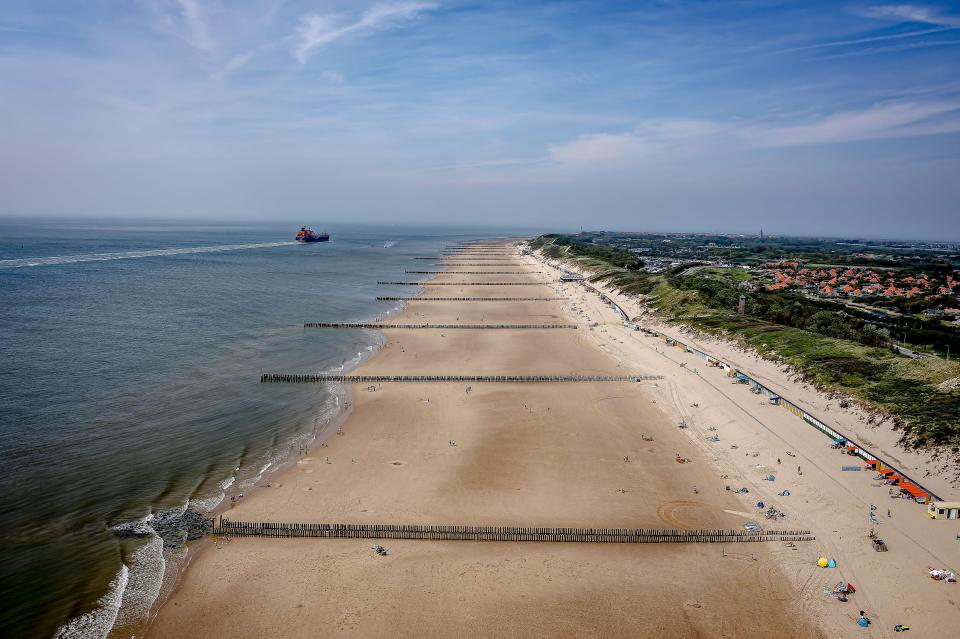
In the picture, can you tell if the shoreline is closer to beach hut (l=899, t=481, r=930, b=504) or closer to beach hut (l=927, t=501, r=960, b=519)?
beach hut (l=899, t=481, r=930, b=504)

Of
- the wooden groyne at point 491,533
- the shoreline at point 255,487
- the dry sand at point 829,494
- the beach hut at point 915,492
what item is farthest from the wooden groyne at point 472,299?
the beach hut at point 915,492

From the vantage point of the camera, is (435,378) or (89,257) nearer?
(435,378)

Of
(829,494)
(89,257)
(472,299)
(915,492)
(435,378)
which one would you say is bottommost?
(829,494)

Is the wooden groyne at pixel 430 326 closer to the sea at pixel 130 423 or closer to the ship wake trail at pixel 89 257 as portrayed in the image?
the sea at pixel 130 423

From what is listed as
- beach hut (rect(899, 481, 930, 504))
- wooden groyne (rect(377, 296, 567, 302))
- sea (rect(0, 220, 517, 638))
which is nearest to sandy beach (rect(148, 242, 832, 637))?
sea (rect(0, 220, 517, 638))

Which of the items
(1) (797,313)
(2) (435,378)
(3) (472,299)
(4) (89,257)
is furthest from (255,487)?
(4) (89,257)

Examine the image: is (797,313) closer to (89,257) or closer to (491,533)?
(491,533)

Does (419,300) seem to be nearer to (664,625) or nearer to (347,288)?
(347,288)
